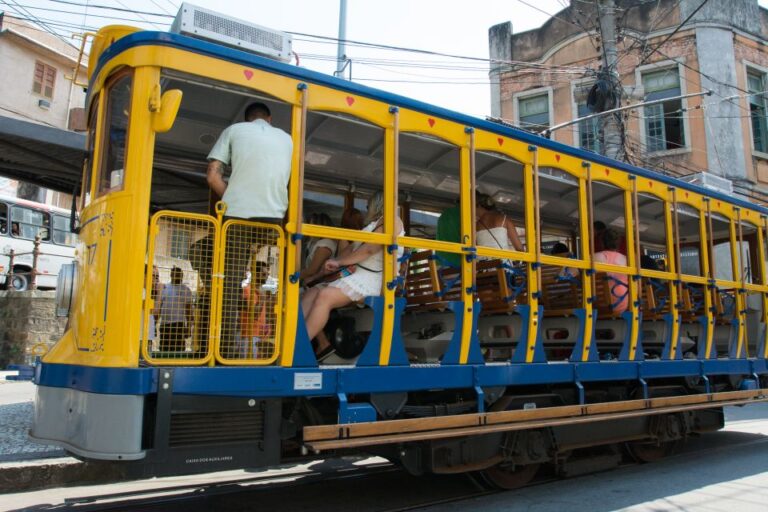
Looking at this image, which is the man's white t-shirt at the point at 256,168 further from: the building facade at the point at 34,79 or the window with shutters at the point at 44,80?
the window with shutters at the point at 44,80

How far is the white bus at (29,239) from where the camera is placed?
57.9 ft

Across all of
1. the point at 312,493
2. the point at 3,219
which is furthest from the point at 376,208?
the point at 3,219

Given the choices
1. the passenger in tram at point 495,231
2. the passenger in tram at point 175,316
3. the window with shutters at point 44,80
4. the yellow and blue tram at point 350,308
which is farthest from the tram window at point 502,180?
the window with shutters at point 44,80

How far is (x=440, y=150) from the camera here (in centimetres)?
548

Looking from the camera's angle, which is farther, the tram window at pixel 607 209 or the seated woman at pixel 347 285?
the tram window at pixel 607 209

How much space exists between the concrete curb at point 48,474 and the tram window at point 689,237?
21.0 ft

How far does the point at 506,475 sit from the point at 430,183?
9.25ft

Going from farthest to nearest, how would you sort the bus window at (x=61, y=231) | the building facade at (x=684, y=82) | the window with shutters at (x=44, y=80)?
1. the window with shutters at (x=44, y=80)
2. the bus window at (x=61, y=231)
3. the building facade at (x=684, y=82)

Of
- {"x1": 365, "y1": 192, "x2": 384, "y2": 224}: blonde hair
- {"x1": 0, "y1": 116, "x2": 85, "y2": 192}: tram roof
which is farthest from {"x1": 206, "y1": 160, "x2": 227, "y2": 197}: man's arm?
{"x1": 0, "y1": 116, "x2": 85, "y2": 192}: tram roof

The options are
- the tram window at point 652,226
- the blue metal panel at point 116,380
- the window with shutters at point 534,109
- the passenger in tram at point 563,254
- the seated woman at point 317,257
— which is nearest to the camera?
the blue metal panel at point 116,380

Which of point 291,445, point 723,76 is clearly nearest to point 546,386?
point 291,445

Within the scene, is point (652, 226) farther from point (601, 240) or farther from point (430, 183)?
point (430, 183)

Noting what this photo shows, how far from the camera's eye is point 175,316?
365 cm

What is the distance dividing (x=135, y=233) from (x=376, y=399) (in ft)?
6.12
